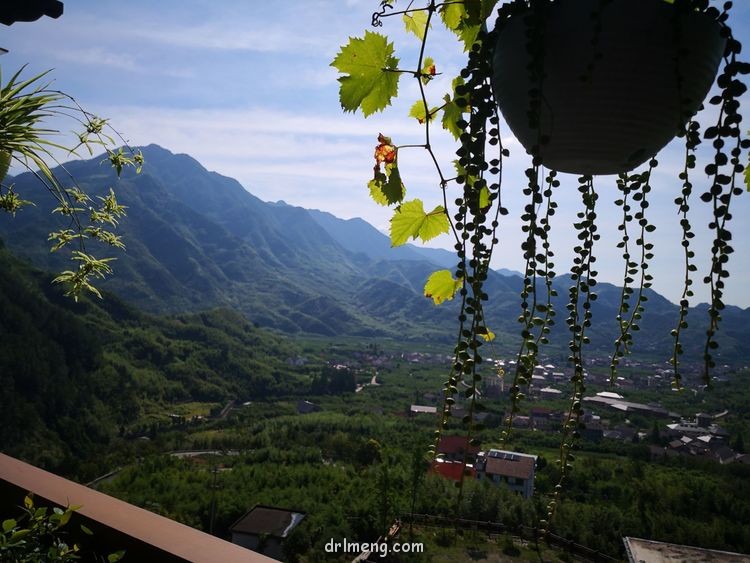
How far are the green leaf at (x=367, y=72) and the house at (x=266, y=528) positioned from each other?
29057 millimetres

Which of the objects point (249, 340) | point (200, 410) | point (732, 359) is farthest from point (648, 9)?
point (732, 359)

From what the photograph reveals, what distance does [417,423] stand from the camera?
157 feet

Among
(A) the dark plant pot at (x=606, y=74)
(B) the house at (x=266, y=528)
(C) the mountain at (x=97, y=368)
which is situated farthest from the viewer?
(C) the mountain at (x=97, y=368)

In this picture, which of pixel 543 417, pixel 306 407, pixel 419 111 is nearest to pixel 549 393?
pixel 543 417

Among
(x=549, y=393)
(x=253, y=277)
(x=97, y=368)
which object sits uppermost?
(x=253, y=277)

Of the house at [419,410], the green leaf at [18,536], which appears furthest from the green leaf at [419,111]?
the house at [419,410]

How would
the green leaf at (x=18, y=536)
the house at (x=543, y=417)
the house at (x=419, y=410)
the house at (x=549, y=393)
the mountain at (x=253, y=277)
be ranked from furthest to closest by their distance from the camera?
the mountain at (x=253, y=277) < the house at (x=549, y=393) < the house at (x=419, y=410) < the house at (x=543, y=417) < the green leaf at (x=18, y=536)

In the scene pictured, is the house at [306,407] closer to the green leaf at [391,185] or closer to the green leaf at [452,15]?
the green leaf at [391,185]

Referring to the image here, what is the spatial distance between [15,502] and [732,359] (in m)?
100.0

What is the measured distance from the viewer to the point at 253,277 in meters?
141

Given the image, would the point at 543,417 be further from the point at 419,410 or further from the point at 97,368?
the point at 97,368

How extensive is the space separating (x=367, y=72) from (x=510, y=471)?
39.1 m

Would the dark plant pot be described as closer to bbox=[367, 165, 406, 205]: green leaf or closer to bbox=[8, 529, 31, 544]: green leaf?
bbox=[367, 165, 406, 205]: green leaf

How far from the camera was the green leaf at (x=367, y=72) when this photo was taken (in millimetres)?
815
